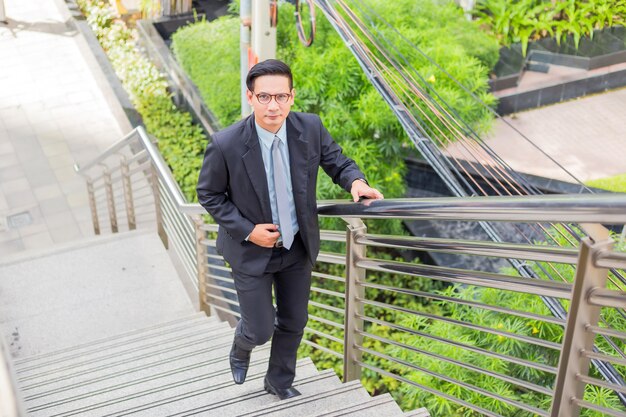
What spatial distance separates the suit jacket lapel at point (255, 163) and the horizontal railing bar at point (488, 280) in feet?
1.74

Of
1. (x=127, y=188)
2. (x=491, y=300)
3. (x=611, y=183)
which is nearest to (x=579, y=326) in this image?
(x=491, y=300)

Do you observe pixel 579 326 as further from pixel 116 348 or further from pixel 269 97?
pixel 116 348

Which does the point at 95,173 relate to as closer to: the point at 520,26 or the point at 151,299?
the point at 151,299

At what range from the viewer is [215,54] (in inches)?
340

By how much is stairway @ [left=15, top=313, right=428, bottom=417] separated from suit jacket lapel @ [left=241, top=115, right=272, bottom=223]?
0.87 m

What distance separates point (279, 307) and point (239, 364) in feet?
1.18

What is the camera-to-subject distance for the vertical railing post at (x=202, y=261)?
4656mm

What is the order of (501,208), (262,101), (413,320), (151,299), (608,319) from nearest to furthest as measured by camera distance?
(501,208) → (262,101) → (608,319) → (413,320) → (151,299)

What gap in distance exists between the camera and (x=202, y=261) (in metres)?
4.84

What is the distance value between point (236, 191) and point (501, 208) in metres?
1.08

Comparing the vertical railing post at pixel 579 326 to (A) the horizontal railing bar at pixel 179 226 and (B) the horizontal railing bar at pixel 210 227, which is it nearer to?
(B) the horizontal railing bar at pixel 210 227

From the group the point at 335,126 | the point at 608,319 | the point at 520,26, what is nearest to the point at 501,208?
the point at 608,319

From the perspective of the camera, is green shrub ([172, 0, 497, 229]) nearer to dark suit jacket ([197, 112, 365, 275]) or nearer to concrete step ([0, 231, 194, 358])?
concrete step ([0, 231, 194, 358])

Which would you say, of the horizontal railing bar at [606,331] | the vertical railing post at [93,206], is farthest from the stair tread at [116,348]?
the horizontal railing bar at [606,331]
